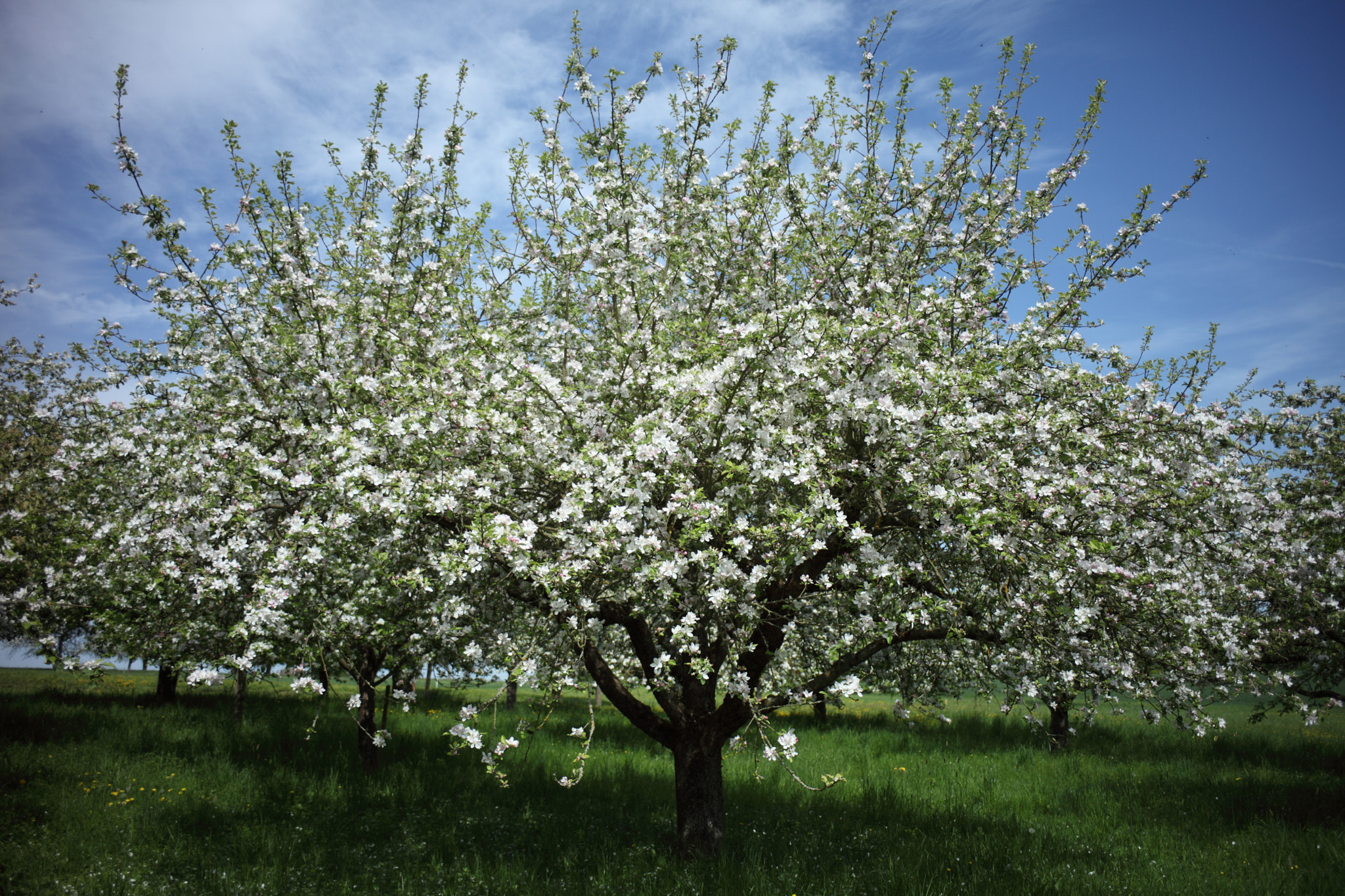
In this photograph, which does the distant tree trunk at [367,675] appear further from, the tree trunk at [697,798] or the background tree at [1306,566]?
the background tree at [1306,566]

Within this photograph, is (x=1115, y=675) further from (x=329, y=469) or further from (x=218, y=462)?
(x=218, y=462)

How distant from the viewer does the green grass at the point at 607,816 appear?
26.6ft

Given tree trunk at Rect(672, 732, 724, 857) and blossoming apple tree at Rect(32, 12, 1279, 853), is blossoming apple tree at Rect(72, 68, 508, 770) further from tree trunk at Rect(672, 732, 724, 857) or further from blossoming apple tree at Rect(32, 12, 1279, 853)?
A: tree trunk at Rect(672, 732, 724, 857)

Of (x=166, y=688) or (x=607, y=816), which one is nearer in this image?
(x=607, y=816)

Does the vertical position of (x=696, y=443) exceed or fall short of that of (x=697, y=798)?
it exceeds it

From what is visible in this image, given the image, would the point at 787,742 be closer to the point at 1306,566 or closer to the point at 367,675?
the point at 367,675

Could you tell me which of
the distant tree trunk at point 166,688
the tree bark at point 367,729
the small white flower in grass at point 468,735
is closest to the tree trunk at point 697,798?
the small white flower in grass at point 468,735

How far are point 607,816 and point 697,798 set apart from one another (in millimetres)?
3097

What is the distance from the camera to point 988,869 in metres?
8.83

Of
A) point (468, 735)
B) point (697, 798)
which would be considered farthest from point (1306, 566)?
point (468, 735)

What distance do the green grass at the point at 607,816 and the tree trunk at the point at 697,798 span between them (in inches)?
17.0

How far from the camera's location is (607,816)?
11180 mm

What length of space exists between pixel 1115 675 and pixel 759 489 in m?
4.96

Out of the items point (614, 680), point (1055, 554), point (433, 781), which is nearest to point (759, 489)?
point (1055, 554)
